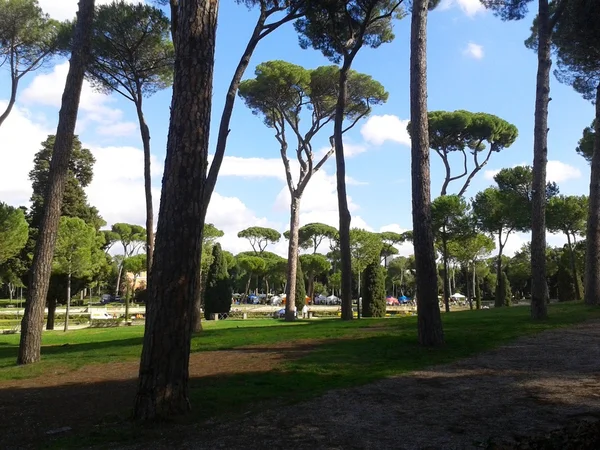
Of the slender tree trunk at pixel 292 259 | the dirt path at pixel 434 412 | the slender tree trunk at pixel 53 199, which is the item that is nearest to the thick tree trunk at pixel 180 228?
the dirt path at pixel 434 412

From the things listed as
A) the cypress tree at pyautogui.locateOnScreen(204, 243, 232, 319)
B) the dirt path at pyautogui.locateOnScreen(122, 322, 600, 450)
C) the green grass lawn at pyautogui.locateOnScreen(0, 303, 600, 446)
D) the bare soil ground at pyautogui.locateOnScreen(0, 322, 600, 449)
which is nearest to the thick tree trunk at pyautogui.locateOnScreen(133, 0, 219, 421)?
the green grass lawn at pyautogui.locateOnScreen(0, 303, 600, 446)

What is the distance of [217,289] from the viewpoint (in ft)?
100.0

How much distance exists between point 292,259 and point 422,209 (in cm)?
1525

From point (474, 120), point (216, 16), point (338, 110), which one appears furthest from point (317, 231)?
point (216, 16)

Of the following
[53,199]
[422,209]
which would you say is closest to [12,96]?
[53,199]

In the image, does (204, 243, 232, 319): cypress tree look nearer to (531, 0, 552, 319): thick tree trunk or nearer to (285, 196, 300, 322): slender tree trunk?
(285, 196, 300, 322): slender tree trunk

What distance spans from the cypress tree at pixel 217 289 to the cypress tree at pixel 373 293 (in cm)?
1087

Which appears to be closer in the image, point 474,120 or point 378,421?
point 378,421

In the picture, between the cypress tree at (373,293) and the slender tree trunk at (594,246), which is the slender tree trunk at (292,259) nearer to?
the cypress tree at (373,293)

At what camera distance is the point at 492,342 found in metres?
8.69

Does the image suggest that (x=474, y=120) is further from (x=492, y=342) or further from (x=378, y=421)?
(x=378, y=421)

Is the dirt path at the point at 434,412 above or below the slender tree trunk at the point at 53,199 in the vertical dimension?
below

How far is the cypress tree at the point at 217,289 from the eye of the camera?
99.2 feet

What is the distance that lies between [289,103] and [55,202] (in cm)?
1723
